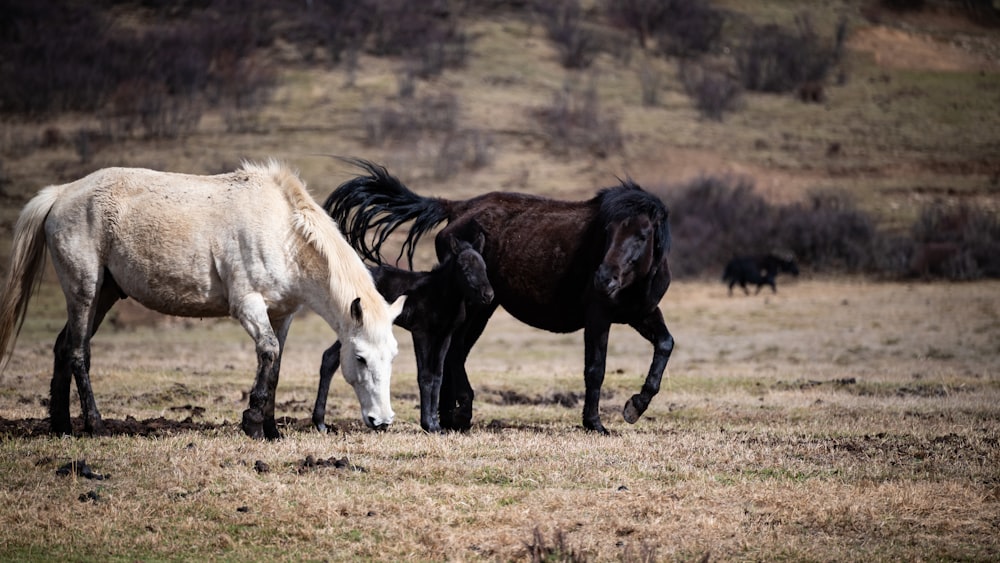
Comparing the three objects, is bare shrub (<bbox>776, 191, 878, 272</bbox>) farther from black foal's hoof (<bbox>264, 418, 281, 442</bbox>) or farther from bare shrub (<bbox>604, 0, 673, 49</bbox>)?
bare shrub (<bbox>604, 0, 673, 49</bbox>)

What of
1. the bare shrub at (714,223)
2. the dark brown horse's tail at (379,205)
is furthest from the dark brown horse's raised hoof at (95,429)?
the bare shrub at (714,223)

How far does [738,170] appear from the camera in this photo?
150ft

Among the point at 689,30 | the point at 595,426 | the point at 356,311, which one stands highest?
the point at 356,311

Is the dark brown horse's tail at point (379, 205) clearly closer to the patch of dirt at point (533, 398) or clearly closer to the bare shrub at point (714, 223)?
the patch of dirt at point (533, 398)

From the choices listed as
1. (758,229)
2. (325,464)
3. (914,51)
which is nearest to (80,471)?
(325,464)

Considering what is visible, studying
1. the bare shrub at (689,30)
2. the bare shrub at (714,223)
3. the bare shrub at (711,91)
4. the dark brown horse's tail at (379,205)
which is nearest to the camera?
the dark brown horse's tail at (379,205)

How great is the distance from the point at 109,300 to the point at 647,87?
4962 cm

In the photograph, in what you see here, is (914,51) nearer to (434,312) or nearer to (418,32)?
(418,32)

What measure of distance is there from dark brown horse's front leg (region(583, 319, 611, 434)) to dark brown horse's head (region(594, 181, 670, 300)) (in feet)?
1.19

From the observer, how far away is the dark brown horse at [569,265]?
1009cm

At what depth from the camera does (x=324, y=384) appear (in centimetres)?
1046

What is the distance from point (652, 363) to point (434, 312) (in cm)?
213

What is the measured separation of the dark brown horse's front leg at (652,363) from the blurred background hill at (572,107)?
25.1 metres

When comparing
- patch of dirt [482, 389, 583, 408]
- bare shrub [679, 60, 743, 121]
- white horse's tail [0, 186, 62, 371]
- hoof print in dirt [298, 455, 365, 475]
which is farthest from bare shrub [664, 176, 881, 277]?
hoof print in dirt [298, 455, 365, 475]
